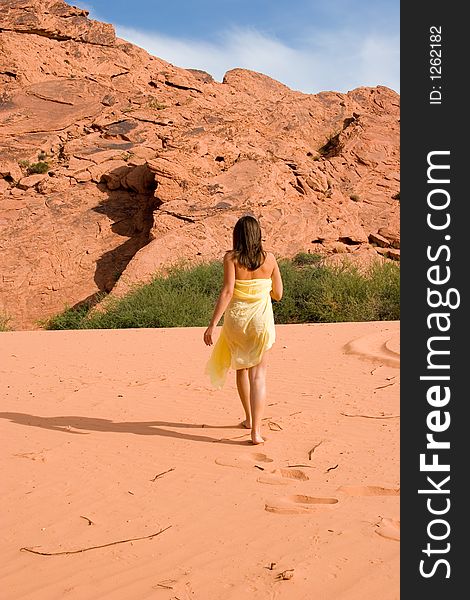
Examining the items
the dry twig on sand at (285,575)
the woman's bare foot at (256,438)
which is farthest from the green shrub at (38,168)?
the dry twig on sand at (285,575)

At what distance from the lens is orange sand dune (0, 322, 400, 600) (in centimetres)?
327

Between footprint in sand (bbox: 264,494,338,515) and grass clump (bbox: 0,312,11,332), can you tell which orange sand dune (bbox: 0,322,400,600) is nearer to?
footprint in sand (bbox: 264,494,338,515)

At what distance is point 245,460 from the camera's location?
201 inches

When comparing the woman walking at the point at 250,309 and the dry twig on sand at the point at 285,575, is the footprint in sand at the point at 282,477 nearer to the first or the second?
the woman walking at the point at 250,309

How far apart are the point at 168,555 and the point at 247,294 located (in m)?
2.51

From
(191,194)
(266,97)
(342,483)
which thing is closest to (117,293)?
(191,194)

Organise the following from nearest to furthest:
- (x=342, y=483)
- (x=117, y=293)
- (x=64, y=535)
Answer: (x=64, y=535), (x=342, y=483), (x=117, y=293)

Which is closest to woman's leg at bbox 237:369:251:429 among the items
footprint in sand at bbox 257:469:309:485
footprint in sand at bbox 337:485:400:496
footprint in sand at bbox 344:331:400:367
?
footprint in sand at bbox 257:469:309:485

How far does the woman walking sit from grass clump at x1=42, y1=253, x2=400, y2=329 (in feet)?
30.1

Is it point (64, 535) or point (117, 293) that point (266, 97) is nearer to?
point (117, 293)

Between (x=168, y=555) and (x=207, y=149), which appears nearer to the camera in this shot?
(x=168, y=555)

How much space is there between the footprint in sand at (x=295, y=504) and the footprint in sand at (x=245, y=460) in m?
0.79

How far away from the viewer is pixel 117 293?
1752 centimetres

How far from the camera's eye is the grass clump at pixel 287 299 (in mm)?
14961
